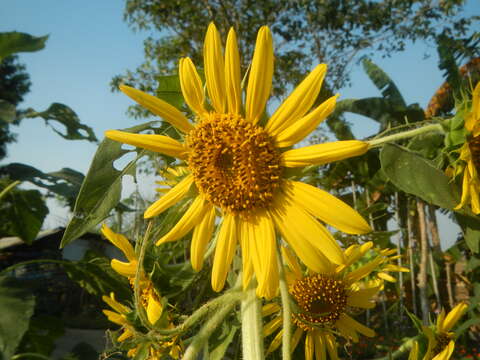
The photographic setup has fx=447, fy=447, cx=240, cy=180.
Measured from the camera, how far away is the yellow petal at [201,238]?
0.46m

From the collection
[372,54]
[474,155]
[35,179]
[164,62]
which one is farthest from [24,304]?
[372,54]

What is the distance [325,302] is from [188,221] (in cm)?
33

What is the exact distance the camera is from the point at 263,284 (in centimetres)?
41

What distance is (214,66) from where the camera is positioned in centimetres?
44

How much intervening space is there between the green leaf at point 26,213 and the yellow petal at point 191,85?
116 cm

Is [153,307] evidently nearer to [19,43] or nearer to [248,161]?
[248,161]

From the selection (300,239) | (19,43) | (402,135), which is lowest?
(300,239)

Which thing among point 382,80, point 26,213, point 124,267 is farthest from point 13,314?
point 382,80

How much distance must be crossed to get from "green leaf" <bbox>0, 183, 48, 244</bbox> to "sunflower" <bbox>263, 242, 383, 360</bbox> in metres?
1.04

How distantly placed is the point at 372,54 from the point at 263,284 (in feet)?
24.9

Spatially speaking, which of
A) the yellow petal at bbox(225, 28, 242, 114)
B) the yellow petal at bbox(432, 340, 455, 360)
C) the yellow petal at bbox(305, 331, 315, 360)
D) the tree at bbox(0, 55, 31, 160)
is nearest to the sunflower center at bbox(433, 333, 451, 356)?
the yellow petal at bbox(432, 340, 455, 360)

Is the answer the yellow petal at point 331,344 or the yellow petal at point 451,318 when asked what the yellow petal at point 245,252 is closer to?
the yellow petal at point 331,344

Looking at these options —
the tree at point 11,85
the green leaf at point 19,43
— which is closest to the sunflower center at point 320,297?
the green leaf at point 19,43

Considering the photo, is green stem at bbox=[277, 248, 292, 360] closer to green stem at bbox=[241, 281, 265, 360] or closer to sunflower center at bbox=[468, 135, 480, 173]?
green stem at bbox=[241, 281, 265, 360]
